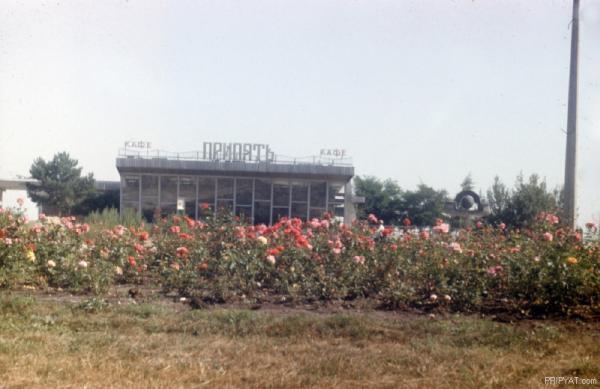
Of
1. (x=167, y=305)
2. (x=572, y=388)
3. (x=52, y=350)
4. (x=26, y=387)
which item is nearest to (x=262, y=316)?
(x=167, y=305)

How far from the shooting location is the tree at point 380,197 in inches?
582

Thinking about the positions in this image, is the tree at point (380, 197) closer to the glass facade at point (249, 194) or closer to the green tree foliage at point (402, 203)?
the green tree foliage at point (402, 203)

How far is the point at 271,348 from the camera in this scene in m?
5.50

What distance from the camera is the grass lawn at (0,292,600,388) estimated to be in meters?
4.73

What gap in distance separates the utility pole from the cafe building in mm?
7981

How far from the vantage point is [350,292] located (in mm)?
7598

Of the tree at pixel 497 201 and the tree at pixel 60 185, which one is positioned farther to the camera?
the tree at pixel 60 185

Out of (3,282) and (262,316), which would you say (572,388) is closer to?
(262,316)

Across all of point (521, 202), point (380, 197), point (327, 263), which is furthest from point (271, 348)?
point (380, 197)

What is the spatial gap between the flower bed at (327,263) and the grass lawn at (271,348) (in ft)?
1.62

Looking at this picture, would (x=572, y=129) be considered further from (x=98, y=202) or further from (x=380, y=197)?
(x=98, y=202)

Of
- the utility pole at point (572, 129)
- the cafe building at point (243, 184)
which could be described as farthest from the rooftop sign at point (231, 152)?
the utility pole at point (572, 129)

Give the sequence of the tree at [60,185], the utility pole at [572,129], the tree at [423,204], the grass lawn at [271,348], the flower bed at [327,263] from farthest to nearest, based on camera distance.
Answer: the tree at [60,185], the tree at [423,204], the utility pole at [572,129], the flower bed at [327,263], the grass lawn at [271,348]

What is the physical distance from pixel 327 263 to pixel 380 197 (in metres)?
8.02
